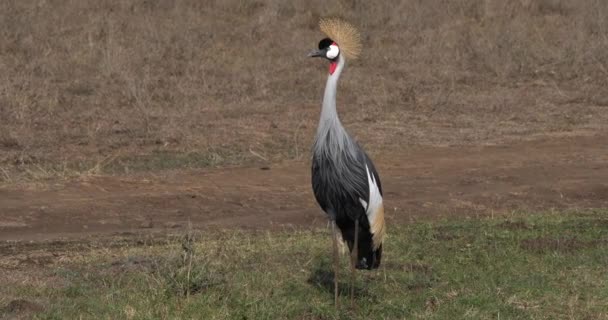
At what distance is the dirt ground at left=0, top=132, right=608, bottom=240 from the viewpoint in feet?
28.2

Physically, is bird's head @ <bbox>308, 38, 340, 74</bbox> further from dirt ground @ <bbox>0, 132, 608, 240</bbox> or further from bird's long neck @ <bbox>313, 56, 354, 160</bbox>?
dirt ground @ <bbox>0, 132, 608, 240</bbox>

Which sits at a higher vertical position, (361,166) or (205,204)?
(361,166)

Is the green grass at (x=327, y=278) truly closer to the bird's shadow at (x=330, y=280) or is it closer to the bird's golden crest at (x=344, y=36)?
the bird's shadow at (x=330, y=280)

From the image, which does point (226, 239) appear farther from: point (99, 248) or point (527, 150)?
point (527, 150)

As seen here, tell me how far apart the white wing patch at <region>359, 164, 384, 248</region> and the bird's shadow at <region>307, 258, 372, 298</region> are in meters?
0.48

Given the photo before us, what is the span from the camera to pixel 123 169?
34.3 ft

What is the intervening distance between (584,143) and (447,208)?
11.2 feet

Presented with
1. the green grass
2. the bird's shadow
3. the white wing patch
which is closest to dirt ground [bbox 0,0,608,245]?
the green grass

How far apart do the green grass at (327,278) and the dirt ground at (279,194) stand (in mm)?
781

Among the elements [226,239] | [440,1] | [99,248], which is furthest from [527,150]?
[440,1]

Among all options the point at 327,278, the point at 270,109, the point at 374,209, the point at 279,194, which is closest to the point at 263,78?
the point at 270,109

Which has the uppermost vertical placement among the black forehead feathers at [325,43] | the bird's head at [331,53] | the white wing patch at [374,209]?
the black forehead feathers at [325,43]

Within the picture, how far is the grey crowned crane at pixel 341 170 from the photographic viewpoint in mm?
6012

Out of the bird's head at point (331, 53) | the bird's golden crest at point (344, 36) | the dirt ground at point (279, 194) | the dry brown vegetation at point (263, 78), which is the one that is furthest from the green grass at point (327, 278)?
the dry brown vegetation at point (263, 78)
